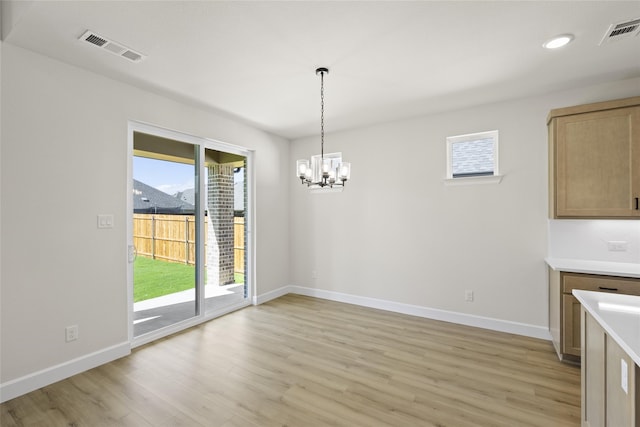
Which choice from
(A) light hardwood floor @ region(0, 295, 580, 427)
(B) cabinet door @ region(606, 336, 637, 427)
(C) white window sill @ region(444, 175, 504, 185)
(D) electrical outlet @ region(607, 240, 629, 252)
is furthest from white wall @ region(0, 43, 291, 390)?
(D) electrical outlet @ region(607, 240, 629, 252)

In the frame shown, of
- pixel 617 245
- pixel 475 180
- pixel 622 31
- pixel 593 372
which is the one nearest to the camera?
pixel 593 372

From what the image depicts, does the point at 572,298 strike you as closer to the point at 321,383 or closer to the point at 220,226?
the point at 321,383

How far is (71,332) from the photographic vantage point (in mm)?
2682

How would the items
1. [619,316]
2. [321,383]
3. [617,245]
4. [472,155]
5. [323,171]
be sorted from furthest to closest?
[472,155] < [617,245] < [323,171] < [321,383] < [619,316]

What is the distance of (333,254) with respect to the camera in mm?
4949

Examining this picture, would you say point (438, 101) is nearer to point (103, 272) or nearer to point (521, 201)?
point (521, 201)

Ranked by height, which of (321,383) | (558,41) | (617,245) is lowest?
(321,383)

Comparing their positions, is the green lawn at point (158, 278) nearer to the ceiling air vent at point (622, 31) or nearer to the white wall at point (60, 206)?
the white wall at point (60, 206)

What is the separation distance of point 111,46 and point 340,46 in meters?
1.83

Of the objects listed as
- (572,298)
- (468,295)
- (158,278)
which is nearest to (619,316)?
(572,298)

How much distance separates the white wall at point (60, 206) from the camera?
2.37 m

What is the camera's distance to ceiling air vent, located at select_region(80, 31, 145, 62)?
7.33 feet

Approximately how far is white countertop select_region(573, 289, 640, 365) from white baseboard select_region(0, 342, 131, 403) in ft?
12.4

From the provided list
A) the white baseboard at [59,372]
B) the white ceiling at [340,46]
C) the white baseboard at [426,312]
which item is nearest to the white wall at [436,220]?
the white baseboard at [426,312]
